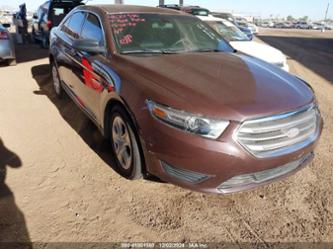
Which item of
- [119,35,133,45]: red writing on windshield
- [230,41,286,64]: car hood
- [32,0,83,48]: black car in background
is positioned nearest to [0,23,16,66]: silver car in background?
[32,0,83,48]: black car in background

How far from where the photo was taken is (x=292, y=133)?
2.64 meters

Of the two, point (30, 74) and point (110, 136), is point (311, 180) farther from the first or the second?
point (30, 74)

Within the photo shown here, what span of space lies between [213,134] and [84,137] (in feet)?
7.73

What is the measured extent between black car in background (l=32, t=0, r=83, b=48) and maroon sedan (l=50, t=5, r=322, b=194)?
28.2ft

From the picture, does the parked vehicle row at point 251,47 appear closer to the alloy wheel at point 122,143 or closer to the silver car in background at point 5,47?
the alloy wheel at point 122,143

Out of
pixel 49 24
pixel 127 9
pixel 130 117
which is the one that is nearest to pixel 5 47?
pixel 49 24

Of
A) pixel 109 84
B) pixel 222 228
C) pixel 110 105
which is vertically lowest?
pixel 222 228

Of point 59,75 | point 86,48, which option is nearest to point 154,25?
point 86,48

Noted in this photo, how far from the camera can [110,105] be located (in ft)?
10.8

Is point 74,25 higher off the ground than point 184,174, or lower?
higher

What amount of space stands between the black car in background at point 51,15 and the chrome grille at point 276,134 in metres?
10.5

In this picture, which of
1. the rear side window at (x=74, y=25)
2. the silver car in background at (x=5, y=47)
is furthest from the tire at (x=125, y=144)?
the silver car in background at (x=5, y=47)

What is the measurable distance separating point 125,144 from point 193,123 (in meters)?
0.95

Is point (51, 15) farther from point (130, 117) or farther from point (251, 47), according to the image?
point (130, 117)
